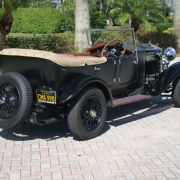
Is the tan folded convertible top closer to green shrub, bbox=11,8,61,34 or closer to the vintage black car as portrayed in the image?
the vintage black car

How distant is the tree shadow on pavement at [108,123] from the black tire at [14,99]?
1.56 ft

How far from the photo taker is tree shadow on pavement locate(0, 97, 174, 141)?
665cm

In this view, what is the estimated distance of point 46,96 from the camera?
611 centimetres

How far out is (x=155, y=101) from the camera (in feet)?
30.7

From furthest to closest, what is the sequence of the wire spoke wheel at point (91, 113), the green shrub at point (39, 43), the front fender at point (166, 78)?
the green shrub at point (39, 43) < the front fender at point (166, 78) < the wire spoke wheel at point (91, 113)

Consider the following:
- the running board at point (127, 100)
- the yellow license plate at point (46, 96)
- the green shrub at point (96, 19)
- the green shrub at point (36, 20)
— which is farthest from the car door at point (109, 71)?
the green shrub at point (36, 20)

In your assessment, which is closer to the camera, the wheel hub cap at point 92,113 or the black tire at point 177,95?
the wheel hub cap at point 92,113

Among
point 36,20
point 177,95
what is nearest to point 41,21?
point 36,20

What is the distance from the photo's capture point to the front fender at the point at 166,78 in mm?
8266

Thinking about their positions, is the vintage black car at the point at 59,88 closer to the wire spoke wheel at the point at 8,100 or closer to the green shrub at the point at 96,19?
the wire spoke wheel at the point at 8,100

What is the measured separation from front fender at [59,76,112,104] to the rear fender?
1899 mm

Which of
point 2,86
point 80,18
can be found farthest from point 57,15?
point 2,86

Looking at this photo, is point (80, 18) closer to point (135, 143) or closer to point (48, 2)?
point (135, 143)

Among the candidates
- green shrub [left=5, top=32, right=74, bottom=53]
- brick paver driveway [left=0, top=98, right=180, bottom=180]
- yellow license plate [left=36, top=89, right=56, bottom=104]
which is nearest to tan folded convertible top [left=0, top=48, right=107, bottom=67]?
yellow license plate [left=36, top=89, right=56, bottom=104]
